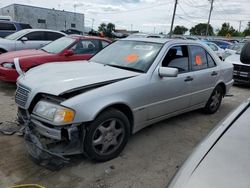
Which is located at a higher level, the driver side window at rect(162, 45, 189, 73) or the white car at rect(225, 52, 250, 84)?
the driver side window at rect(162, 45, 189, 73)

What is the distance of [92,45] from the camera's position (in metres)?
7.69

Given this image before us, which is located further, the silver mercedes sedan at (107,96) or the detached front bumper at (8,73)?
the detached front bumper at (8,73)

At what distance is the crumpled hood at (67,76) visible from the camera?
3.04 meters

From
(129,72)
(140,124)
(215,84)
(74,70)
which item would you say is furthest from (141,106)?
(215,84)

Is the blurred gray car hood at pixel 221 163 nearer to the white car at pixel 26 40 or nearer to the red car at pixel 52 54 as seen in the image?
the red car at pixel 52 54

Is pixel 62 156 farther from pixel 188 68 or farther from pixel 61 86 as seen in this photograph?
pixel 188 68

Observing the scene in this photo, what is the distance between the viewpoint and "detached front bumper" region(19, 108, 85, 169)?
9.40 feet

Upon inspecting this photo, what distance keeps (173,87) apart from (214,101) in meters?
1.83

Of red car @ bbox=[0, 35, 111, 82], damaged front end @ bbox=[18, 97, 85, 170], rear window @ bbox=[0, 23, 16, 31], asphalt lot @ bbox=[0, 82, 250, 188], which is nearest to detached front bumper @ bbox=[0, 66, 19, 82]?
red car @ bbox=[0, 35, 111, 82]

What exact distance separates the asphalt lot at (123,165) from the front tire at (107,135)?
0.46 feet

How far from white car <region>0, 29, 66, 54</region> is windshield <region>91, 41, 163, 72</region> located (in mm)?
5462

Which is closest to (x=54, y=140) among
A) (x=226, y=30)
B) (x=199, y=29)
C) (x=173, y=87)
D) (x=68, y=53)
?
(x=173, y=87)

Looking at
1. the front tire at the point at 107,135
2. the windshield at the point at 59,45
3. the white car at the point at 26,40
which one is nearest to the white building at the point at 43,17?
the white car at the point at 26,40

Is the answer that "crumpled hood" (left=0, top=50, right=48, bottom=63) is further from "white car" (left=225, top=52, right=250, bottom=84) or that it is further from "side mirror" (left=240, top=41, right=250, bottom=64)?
"white car" (left=225, top=52, right=250, bottom=84)
